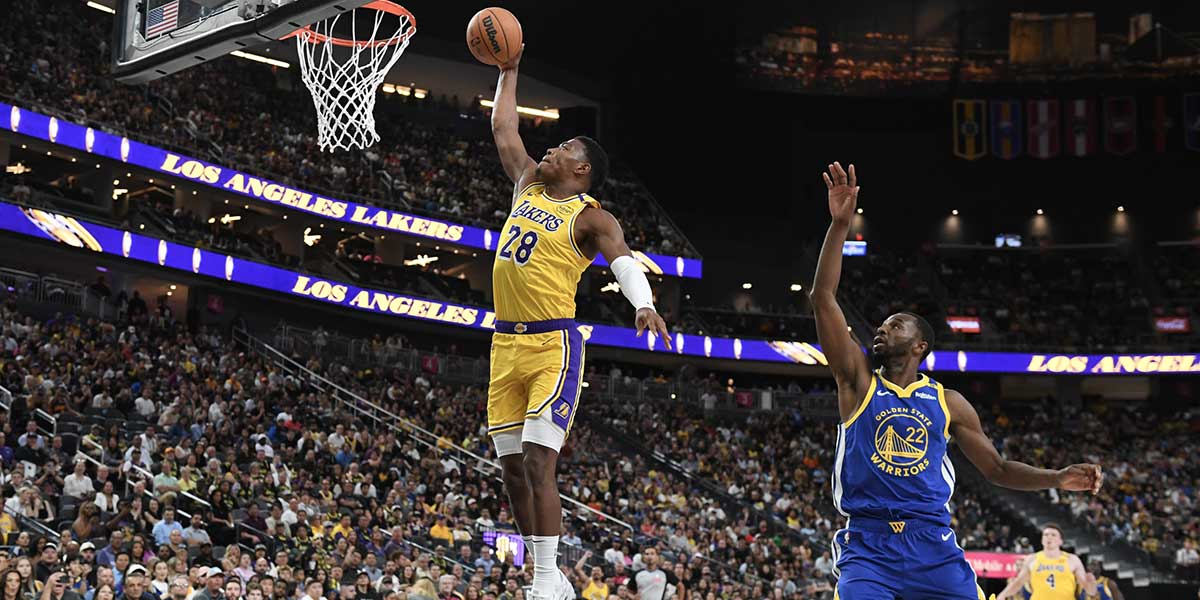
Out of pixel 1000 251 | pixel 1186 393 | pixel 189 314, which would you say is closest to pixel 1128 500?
pixel 1186 393

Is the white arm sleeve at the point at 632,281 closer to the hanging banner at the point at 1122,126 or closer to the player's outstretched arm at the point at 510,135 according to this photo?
the player's outstretched arm at the point at 510,135

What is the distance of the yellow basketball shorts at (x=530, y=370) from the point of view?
709 centimetres

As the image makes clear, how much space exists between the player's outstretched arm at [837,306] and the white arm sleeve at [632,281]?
3.03 ft

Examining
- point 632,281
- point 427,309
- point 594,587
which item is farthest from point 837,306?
point 427,309

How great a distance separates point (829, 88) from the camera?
49.6 m

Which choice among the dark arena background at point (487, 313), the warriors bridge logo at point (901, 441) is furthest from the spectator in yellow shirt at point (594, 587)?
the warriors bridge logo at point (901, 441)

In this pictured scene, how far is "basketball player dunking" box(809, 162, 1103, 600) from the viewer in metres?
6.07

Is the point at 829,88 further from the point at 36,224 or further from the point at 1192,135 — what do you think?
the point at 36,224

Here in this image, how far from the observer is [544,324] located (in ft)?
23.6

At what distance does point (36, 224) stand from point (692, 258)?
69.4 ft

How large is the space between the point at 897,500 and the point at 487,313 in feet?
107

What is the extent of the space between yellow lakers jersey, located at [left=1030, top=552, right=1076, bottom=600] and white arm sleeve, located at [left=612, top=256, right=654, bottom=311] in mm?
6993

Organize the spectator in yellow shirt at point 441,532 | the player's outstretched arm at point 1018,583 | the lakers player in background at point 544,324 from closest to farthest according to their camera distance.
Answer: the lakers player in background at point 544,324, the player's outstretched arm at point 1018,583, the spectator in yellow shirt at point 441,532

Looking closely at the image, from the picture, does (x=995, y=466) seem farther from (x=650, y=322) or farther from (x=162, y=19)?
(x=162, y=19)
